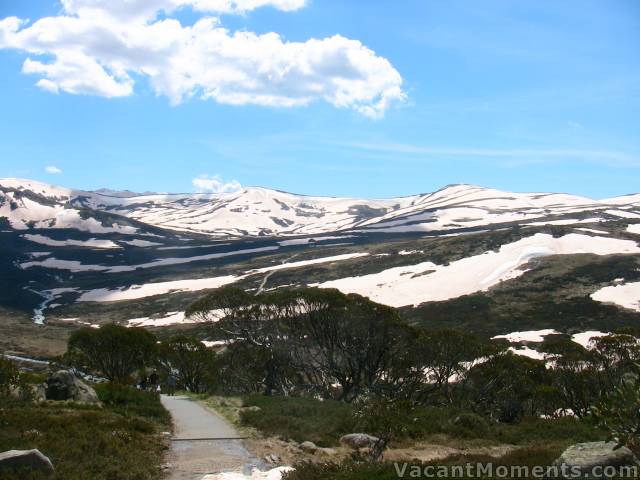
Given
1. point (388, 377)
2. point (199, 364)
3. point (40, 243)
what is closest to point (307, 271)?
point (199, 364)

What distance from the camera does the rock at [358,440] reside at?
50.2 ft

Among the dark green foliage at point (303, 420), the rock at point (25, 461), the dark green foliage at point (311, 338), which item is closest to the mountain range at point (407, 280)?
the dark green foliage at point (311, 338)

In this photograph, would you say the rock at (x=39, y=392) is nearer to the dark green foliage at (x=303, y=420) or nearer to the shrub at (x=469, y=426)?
the dark green foliage at (x=303, y=420)

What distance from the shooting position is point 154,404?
65.7ft

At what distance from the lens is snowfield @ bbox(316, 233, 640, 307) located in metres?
84.9

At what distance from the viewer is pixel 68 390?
64.9 ft

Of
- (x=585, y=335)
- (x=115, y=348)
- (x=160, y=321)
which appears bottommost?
(x=160, y=321)

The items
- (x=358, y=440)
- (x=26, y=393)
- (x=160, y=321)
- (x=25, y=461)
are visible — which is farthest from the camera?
(x=160, y=321)

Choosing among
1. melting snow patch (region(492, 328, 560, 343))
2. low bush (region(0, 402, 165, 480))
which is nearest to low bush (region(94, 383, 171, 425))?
low bush (region(0, 402, 165, 480))

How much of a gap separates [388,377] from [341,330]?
4.31 metres

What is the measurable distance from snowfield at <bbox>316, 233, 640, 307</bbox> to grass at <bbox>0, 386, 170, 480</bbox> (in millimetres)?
66836

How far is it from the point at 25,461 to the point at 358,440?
28.9 feet

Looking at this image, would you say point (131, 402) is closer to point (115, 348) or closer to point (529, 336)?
point (115, 348)

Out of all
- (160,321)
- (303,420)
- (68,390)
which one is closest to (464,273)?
(160,321)
